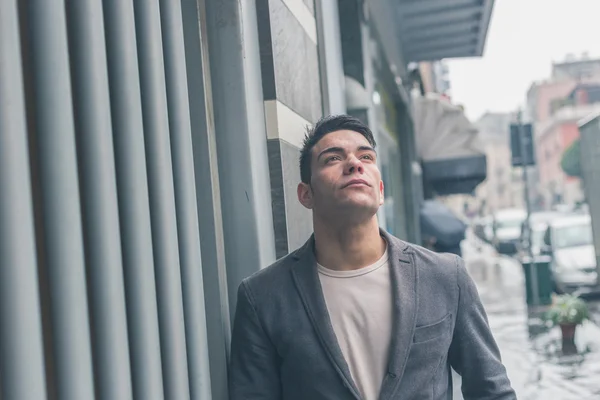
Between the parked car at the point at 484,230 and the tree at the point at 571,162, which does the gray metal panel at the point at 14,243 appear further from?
the tree at the point at 571,162

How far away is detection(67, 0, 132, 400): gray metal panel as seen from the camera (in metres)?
1.70

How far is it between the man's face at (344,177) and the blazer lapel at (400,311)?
197 millimetres

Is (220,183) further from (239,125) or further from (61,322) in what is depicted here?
(61,322)

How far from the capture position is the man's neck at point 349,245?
2.29 meters

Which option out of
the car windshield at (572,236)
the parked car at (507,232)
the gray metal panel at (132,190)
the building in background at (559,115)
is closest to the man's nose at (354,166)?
the gray metal panel at (132,190)

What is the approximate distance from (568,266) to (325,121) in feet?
42.3

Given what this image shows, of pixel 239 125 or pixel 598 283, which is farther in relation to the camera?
pixel 598 283

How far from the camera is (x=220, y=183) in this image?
261cm

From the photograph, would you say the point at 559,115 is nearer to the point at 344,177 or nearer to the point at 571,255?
the point at 571,255

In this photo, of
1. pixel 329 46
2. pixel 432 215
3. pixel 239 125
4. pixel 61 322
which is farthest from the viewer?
pixel 432 215

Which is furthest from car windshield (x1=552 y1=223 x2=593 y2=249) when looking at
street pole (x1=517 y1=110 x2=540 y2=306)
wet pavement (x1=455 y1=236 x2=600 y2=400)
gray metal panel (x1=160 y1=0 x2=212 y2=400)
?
gray metal panel (x1=160 y1=0 x2=212 y2=400)

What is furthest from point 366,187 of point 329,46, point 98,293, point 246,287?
point 329,46

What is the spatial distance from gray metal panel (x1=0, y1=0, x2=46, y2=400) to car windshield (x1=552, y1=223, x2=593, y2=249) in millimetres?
14945

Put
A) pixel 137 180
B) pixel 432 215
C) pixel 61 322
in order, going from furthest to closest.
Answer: pixel 432 215 < pixel 137 180 < pixel 61 322
